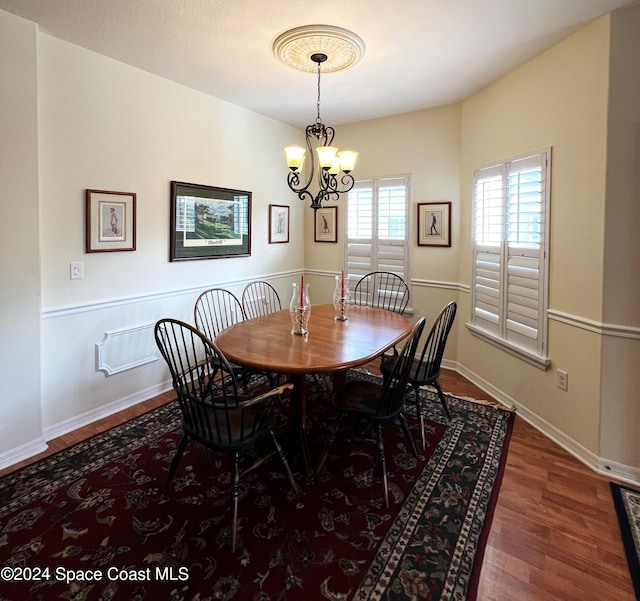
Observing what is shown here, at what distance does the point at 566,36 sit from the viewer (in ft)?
8.41

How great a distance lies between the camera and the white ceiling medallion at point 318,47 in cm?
245

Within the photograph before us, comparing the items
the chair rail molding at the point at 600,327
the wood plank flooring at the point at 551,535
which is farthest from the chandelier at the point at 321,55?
the wood plank flooring at the point at 551,535

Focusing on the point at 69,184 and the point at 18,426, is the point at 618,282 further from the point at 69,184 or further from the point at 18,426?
the point at 18,426

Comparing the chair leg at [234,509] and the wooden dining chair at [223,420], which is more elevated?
the wooden dining chair at [223,420]

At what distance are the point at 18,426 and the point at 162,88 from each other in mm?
2750

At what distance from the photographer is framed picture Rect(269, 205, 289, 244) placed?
453cm

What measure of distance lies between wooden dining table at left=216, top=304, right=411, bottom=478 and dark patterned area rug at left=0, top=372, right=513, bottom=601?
1.31 feet

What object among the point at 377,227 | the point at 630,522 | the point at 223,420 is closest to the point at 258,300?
the point at 377,227

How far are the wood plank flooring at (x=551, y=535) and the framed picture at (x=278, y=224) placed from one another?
2.83 meters

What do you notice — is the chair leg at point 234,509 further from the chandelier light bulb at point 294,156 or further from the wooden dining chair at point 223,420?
the chandelier light bulb at point 294,156

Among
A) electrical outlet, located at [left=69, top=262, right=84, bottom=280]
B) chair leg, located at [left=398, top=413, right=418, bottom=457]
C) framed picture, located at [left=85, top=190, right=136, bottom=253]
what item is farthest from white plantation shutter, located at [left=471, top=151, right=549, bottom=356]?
electrical outlet, located at [left=69, top=262, right=84, bottom=280]

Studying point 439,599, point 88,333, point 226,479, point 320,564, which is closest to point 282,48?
point 88,333

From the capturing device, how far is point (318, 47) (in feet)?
8.50

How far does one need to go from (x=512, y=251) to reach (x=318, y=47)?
2.12 m
